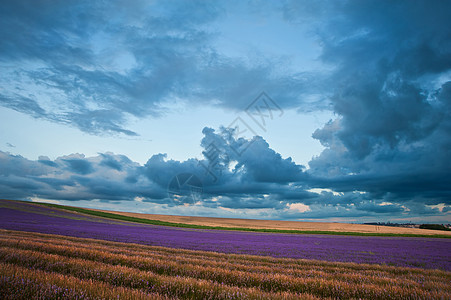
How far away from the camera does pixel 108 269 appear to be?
20.7ft

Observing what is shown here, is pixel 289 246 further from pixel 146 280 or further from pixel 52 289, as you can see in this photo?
pixel 52 289

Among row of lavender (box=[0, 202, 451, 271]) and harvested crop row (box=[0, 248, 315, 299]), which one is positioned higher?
harvested crop row (box=[0, 248, 315, 299])

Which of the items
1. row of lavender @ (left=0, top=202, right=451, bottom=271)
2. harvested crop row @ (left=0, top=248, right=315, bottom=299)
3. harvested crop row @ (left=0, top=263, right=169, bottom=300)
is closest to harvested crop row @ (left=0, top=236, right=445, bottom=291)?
harvested crop row @ (left=0, top=248, right=315, bottom=299)

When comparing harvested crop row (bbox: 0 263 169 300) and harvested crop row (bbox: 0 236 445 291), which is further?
harvested crop row (bbox: 0 236 445 291)

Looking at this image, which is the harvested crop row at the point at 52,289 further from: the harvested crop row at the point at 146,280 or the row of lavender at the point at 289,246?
the row of lavender at the point at 289,246

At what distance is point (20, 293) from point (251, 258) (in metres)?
10.1

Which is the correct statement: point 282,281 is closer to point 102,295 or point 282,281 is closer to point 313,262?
point 102,295

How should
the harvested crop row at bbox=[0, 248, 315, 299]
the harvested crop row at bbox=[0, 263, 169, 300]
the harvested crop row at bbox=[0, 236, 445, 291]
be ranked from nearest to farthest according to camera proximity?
the harvested crop row at bbox=[0, 263, 169, 300]
the harvested crop row at bbox=[0, 248, 315, 299]
the harvested crop row at bbox=[0, 236, 445, 291]

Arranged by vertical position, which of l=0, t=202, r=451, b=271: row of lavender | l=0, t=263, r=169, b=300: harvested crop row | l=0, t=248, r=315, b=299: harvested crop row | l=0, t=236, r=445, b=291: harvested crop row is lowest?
l=0, t=202, r=451, b=271: row of lavender

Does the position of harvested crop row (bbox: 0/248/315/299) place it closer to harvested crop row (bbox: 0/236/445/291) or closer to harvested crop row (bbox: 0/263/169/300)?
harvested crop row (bbox: 0/263/169/300)

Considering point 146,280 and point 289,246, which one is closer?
point 146,280

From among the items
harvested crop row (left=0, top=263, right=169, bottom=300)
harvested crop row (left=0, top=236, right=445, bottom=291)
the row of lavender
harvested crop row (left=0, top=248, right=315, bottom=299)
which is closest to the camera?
harvested crop row (left=0, top=263, right=169, bottom=300)

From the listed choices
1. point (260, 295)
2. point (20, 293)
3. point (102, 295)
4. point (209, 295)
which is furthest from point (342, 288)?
point (20, 293)

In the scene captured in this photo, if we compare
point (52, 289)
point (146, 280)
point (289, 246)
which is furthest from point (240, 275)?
point (289, 246)
